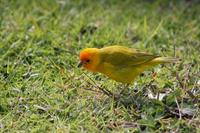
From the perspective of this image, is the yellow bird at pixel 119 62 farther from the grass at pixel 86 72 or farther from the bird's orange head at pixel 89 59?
the grass at pixel 86 72

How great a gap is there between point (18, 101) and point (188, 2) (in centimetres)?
335

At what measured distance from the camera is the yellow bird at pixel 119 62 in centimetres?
494

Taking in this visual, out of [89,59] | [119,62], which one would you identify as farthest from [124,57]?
[89,59]

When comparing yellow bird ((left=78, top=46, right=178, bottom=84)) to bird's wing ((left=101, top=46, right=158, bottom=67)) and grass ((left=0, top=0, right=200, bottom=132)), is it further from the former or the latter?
grass ((left=0, top=0, right=200, bottom=132))

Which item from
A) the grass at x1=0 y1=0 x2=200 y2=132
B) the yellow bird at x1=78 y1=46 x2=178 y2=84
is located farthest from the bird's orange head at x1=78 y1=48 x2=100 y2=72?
the grass at x1=0 y1=0 x2=200 y2=132

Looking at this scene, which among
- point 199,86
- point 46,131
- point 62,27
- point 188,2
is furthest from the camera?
point 188,2

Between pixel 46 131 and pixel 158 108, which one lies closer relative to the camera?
pixel 46 131

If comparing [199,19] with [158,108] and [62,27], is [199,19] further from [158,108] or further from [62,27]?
[158,108]

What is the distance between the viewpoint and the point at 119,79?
495 cm

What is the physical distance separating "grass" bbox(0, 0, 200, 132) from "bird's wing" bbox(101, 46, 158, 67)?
273mm

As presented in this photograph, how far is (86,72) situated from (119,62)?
555mm

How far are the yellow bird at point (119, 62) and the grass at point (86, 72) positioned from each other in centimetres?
19

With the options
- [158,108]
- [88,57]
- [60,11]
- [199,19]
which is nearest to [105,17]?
[60,11]

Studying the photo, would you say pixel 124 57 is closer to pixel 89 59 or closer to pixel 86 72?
pixel 89 59
